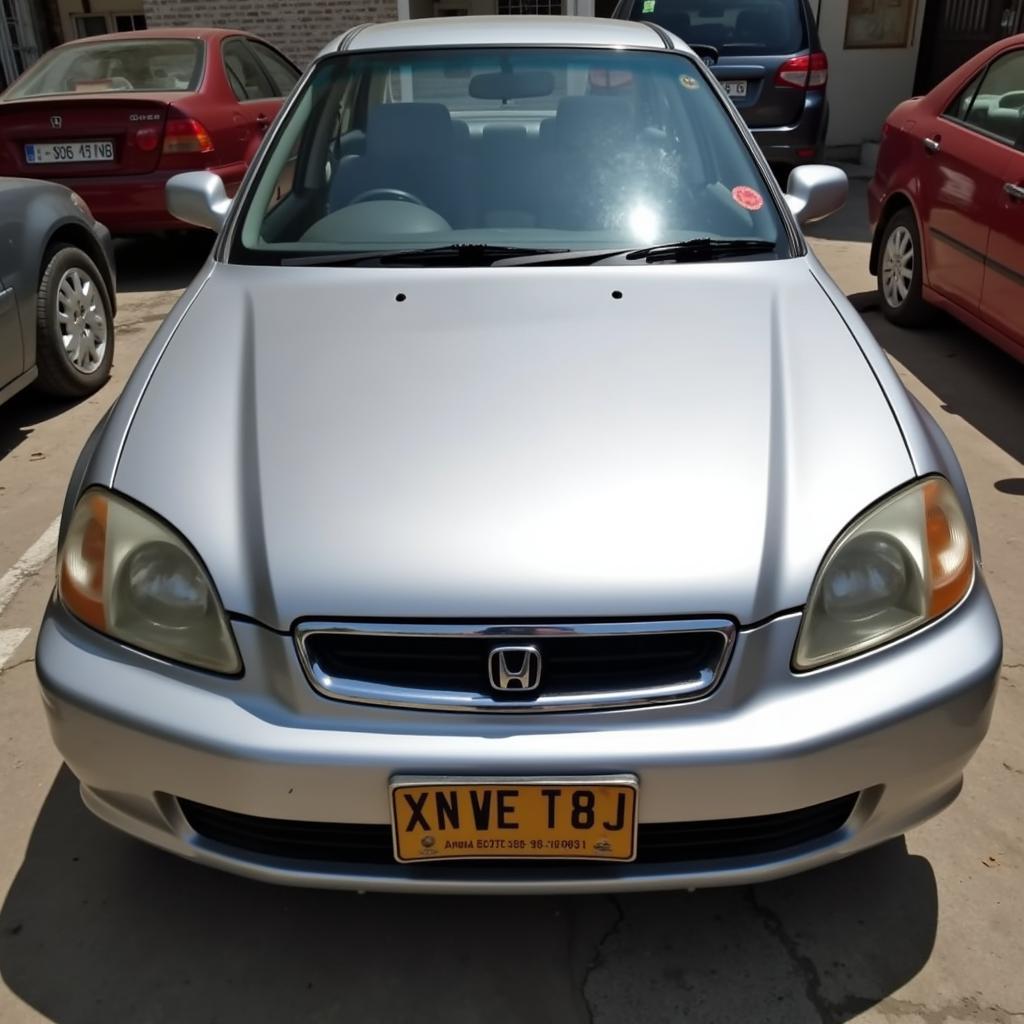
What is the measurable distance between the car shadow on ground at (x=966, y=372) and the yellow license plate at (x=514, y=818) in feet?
9.77

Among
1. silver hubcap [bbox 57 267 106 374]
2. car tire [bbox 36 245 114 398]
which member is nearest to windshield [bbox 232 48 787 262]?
car tire [bbox 36 245 114 398]

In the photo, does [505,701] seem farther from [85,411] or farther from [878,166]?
[878,166]

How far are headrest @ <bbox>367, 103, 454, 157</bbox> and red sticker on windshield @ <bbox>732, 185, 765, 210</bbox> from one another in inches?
28.3

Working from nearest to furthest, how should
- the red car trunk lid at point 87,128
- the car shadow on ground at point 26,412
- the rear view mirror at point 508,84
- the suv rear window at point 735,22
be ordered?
the rear view mirror at point 508,84 → the car shadow on ground at point 26,412 → the red car trunk lid at point 87,128 → the suv rear window at point 735,22

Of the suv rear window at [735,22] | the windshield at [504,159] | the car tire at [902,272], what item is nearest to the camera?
the windshield at [504,159]

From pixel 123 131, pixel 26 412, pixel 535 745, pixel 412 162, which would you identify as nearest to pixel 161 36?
pixel 123 131

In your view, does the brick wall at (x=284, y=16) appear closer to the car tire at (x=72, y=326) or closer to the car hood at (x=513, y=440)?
the car tire at (x=72, y=326)

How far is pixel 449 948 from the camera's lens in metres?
1.89

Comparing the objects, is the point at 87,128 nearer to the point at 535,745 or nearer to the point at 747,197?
the point at 747,197

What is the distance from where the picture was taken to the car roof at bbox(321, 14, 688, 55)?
283 cm

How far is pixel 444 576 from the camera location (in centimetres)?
156

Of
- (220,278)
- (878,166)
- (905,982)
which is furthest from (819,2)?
(905,982)

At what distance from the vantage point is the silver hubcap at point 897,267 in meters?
5.16

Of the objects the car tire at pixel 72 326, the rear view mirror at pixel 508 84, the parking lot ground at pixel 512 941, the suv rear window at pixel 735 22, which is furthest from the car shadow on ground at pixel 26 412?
the suv rear window at pixel 735 22
